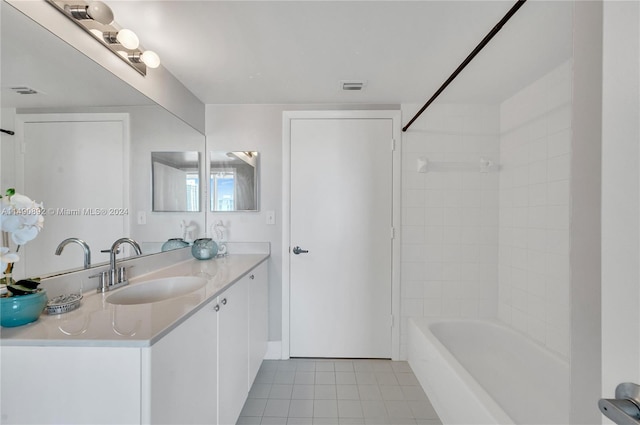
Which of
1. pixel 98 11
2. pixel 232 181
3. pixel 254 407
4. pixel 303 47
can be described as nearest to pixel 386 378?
pixel 254 407

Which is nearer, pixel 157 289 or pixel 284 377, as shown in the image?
pixel 157 289

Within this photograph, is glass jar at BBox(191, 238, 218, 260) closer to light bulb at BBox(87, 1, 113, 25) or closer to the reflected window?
the reflected window

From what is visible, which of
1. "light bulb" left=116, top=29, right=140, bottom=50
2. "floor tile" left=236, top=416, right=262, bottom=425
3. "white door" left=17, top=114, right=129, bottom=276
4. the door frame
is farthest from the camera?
the door frame

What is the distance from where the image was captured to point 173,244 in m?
1.94

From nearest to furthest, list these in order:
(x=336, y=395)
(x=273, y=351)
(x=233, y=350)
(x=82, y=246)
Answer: (x=82, y=246) → (x=233, y=350) → (x=336, y=395) → (x=273, y=351)

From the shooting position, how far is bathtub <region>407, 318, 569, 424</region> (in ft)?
4.57

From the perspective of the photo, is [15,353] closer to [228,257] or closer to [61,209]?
[61,209]

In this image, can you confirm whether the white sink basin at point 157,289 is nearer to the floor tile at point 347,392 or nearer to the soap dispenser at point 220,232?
the soap dispenser at point 220,232

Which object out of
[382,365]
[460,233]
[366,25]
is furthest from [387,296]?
[366,25]

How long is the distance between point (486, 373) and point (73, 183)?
2.73 metres

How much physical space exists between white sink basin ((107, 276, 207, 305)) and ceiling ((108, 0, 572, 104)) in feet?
4.30

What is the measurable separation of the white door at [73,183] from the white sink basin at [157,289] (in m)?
0.20

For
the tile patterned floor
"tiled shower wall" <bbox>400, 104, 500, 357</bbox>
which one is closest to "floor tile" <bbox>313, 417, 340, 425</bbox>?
the tile patterned floor

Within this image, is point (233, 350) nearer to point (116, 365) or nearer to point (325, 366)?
point (116, 365)
